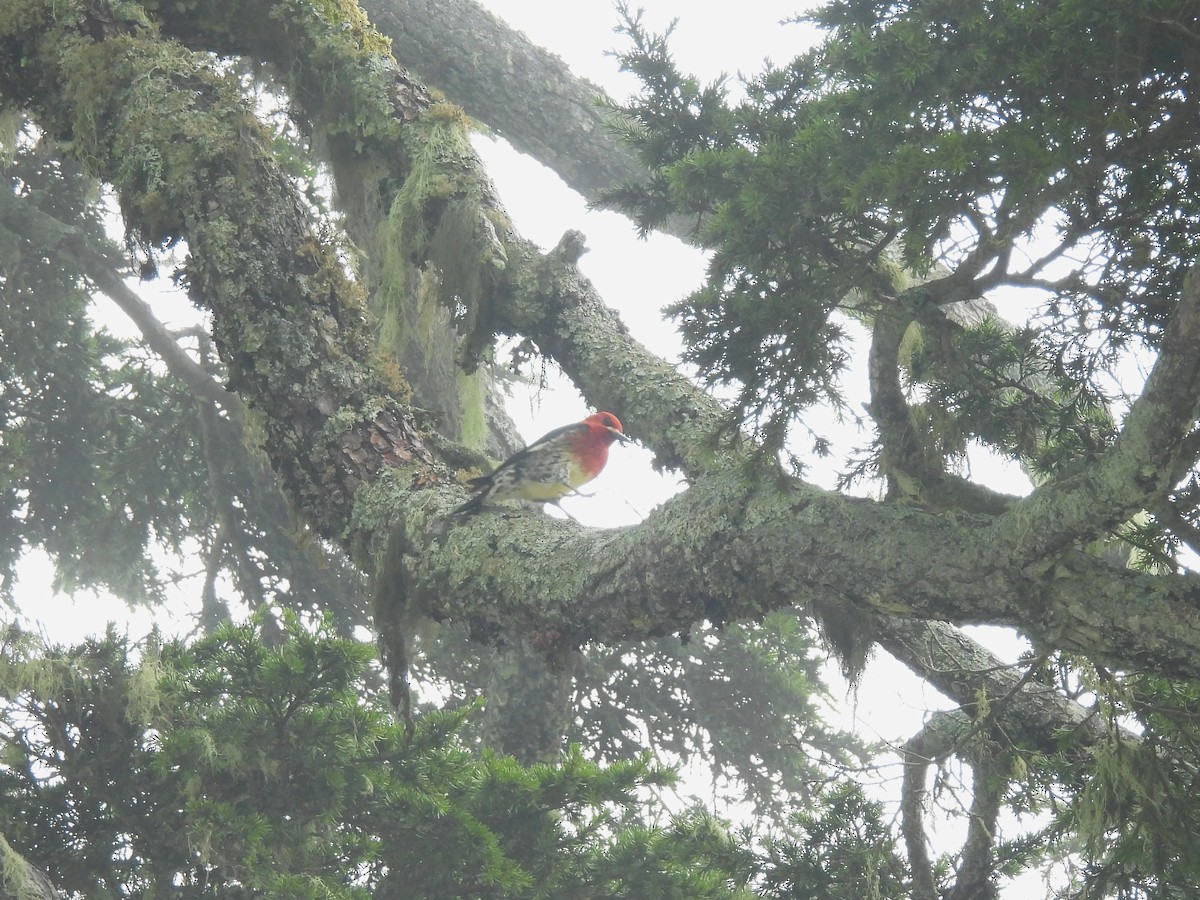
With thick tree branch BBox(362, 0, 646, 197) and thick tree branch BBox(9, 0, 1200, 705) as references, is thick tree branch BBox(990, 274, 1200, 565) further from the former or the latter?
thick tree branch BBox(362, 0, 646, 197)

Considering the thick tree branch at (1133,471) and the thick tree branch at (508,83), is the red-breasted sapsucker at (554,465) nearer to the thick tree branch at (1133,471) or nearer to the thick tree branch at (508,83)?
the thick tree branch at (1133,471)

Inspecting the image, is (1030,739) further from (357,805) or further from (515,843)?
(357,805)

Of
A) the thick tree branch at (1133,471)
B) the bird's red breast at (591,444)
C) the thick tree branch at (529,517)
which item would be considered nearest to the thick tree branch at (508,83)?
the bird's red breast at (591,444)

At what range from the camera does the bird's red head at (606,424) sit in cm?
505

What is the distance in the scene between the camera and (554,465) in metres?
4.76

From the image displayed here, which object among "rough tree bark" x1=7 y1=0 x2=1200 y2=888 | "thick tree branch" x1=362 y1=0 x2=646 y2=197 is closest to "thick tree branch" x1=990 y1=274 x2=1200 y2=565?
"rough tree bark" x1=7 y1=0 x2=1200 y2=888

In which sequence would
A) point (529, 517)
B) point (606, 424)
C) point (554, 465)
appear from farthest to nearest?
point (606, 424), point (554, 465), point (529, 517)

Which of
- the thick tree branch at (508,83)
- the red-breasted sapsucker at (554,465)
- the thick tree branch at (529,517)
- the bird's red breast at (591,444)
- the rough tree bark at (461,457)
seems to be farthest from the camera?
the thick tree branch at (508,83)

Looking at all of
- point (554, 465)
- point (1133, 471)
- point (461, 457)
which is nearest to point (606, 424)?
point (554, 465)

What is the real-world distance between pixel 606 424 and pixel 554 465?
Answer: 0.59 metres

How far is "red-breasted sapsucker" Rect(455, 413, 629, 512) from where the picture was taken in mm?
4254

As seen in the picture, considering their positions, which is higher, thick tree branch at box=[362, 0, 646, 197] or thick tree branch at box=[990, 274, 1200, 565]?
thick tree branch at box=[362, 0, 646, 197]

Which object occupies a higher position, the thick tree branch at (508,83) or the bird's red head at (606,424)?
the thick tree branch at (508,83)

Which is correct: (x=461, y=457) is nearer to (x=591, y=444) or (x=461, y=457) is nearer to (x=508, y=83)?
(x=591, y=444)
